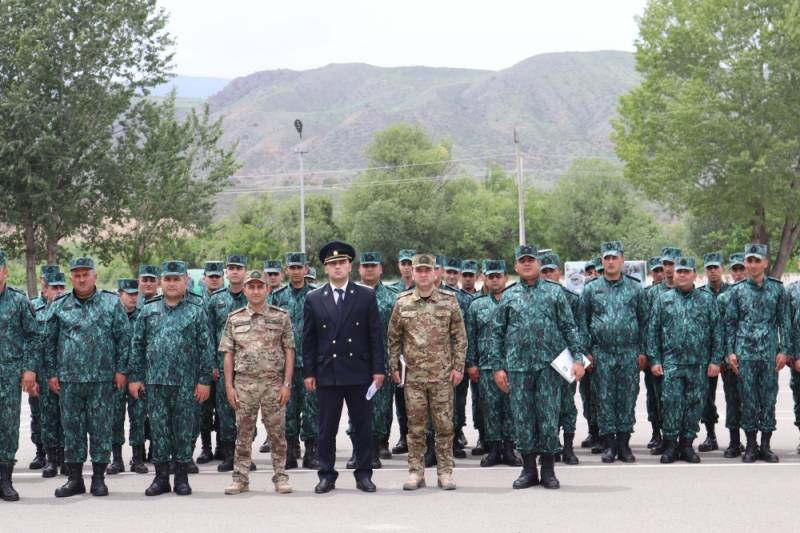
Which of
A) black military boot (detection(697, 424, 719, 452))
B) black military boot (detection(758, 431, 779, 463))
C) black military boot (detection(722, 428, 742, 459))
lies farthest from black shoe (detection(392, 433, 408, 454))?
black military boot (detection(758, 431, 779, 463))

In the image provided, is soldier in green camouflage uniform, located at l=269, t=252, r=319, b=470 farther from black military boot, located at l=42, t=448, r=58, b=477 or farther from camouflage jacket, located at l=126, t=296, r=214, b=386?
black military boot, located at l=42, t=448, r=58, b=477

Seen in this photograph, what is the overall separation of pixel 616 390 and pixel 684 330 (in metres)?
0.94

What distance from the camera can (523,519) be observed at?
25.4 feet

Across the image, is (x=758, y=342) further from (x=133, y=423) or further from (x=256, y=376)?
(x=133, y=423)

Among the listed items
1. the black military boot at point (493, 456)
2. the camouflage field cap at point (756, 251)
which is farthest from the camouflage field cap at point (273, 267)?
the camouflage field cap at point (756, 251)

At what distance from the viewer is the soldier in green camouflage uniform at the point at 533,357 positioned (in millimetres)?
9031

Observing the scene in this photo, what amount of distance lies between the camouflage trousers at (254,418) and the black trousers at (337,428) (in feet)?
1.22

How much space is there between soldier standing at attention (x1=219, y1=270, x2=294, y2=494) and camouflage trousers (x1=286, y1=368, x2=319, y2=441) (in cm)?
138

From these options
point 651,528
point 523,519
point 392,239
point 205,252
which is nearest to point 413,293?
point 523,519

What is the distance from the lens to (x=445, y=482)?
9.02 meters

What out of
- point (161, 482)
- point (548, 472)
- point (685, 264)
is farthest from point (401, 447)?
point (685, 264)

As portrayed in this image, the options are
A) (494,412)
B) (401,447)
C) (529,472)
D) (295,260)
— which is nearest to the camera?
(529,472)

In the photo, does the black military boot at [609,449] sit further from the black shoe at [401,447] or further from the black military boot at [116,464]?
the black military boot at [116,464]

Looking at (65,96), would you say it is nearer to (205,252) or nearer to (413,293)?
(413,293)
